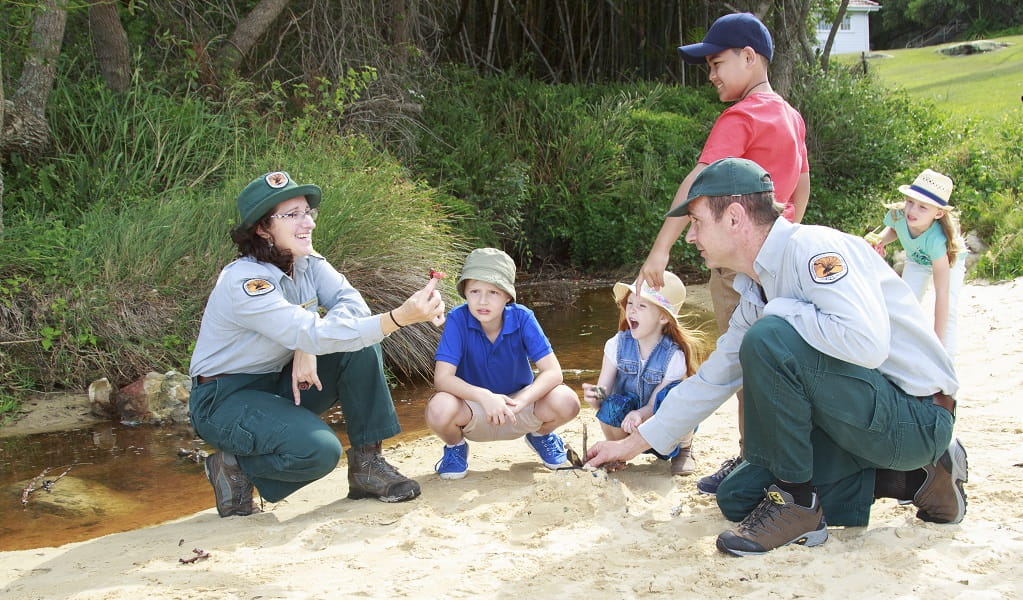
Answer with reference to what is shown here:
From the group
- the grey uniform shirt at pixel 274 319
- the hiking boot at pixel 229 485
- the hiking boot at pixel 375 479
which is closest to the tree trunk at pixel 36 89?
the grey uniform shirt at pixel 274 319

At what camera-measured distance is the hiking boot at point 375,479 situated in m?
3.65

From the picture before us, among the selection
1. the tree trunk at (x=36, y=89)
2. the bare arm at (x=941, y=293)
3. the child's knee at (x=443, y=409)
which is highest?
the tree trunk at (x=36, y=89)

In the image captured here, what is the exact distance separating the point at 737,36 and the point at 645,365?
1.31 m

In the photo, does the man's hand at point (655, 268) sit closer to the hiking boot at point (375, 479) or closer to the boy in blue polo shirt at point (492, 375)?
the boy in blue polo shirt at point (492, 375)

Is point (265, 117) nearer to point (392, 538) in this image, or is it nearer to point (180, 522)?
point (180, 522)

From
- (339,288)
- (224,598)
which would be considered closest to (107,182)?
(339,288)

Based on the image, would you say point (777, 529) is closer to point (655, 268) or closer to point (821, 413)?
point (821, 413)

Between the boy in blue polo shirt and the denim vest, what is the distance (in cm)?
22

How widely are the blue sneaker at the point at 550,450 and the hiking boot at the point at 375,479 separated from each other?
0.61 metres

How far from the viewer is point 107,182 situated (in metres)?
6.73

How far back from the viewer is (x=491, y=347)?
3.95 meters

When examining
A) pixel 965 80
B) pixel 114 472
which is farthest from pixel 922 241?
pixel 965 80

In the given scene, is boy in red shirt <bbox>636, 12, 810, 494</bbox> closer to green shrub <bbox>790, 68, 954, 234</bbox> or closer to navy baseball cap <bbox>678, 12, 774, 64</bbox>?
navy baseball cap <bbox>678, 12, 774, 64</bbox>

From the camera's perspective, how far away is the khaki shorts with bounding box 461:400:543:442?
12.9 ft
